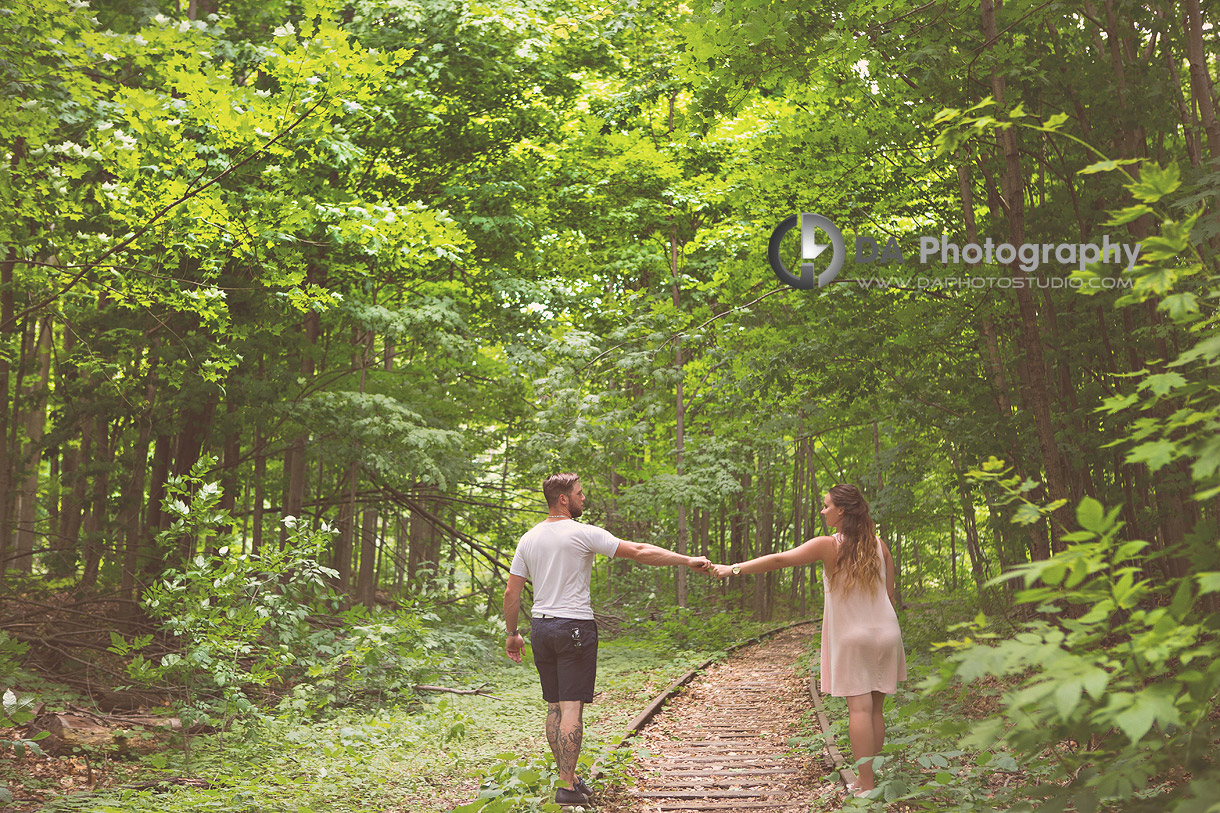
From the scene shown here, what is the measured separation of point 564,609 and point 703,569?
1163mm

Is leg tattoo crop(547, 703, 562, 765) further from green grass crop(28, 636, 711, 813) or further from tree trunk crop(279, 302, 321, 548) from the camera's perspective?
tree trunk crop(279, 302, 321, 548)

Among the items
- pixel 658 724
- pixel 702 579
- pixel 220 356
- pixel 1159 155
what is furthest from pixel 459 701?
pixel 702 579

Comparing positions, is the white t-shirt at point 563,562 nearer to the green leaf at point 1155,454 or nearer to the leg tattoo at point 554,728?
the leg tattoo at point 554,728

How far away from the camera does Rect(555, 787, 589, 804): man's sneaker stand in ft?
19.4

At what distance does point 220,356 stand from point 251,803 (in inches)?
225

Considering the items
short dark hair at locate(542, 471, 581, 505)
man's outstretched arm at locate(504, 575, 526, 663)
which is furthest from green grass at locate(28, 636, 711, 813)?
short dark hair at locate(542, 471, 581, 505)

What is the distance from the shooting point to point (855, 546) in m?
5.71

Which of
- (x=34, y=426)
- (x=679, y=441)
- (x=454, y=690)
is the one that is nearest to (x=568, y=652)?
(x=454, y=690)

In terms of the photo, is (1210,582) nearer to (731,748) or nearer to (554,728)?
(554,728)

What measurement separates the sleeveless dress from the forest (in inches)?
27.2

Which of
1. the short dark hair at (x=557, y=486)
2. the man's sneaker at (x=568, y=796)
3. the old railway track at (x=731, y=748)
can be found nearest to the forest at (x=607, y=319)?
the old railway track at (x=731, y=748)

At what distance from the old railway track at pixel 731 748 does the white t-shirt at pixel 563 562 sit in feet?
4.92

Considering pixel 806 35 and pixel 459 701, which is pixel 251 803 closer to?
pixel 459 701

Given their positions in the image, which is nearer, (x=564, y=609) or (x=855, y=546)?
(x=855, y=546)
